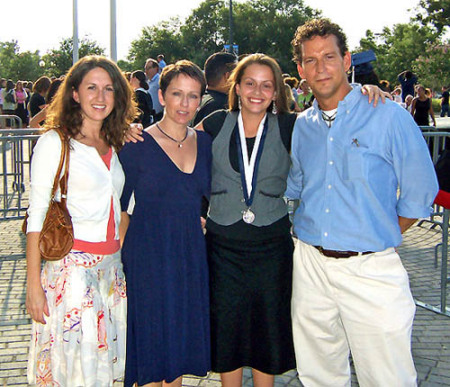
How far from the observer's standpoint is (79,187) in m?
3.15

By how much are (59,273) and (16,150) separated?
27.4ft

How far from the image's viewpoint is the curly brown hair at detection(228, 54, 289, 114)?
3.55m

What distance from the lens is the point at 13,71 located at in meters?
60.6

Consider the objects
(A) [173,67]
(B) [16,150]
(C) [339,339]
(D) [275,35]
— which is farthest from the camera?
(D) [275,35]

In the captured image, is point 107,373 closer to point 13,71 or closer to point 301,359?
point 301,359

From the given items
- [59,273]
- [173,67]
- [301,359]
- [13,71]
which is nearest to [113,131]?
[173,67]

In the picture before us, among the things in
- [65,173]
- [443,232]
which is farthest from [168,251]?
[443,232]

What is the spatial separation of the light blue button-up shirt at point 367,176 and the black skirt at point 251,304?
1.50 ft

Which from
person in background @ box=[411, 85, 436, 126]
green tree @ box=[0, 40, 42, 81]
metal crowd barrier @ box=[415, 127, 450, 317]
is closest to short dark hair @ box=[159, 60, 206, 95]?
metal crowd barrier @ box=[415, 127, 450, 317]

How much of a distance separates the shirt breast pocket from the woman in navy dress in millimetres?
948

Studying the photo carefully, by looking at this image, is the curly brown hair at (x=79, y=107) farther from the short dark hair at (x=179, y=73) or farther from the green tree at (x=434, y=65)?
the green tree at (x=434, y=65)

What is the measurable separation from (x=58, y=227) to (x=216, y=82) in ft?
11.6

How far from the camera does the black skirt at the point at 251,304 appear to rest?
3.51 meters

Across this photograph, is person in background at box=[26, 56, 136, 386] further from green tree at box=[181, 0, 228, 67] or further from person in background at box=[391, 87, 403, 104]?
green tree at box=[181, 0, 228, 67]
